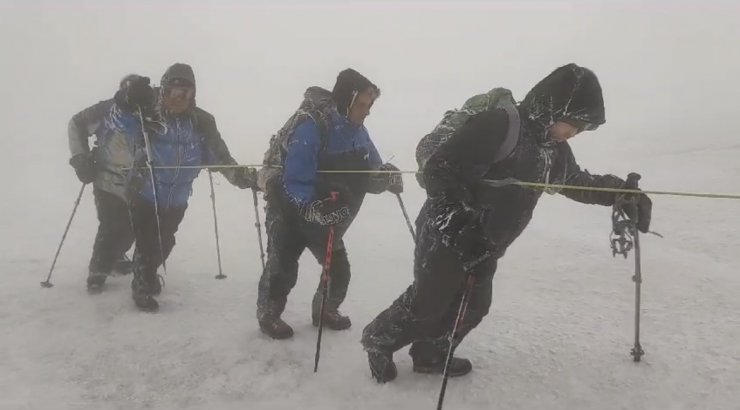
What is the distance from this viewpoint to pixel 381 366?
420cm

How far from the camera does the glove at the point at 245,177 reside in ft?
19.8

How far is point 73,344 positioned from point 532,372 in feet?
11.9

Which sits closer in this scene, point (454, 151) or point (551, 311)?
point (454, 151)

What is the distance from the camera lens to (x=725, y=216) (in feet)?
27.8

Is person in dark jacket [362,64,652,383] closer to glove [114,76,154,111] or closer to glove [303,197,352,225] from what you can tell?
glove [303,197,352,225]

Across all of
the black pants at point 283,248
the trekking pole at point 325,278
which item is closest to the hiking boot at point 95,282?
the black pants at point 283,248

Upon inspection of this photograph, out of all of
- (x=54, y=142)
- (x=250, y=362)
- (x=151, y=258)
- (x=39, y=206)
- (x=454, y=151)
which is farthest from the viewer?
(x=54, y=142)

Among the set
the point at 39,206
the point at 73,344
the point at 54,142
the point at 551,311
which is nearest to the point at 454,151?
the point at 551,311

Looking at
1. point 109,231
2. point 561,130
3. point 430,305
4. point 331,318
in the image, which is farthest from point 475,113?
point 109,231

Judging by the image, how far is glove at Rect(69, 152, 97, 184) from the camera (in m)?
6.23

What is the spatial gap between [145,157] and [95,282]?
1499mm

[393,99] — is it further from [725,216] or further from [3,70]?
[725,216]

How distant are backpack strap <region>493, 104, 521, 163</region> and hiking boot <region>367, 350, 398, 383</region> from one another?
1585 mm

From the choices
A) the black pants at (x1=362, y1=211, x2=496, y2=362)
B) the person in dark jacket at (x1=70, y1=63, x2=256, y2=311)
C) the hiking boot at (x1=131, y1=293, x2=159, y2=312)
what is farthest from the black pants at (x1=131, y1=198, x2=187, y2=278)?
the black pants at (x1=362, y1=211, x2=496, y2=362)
